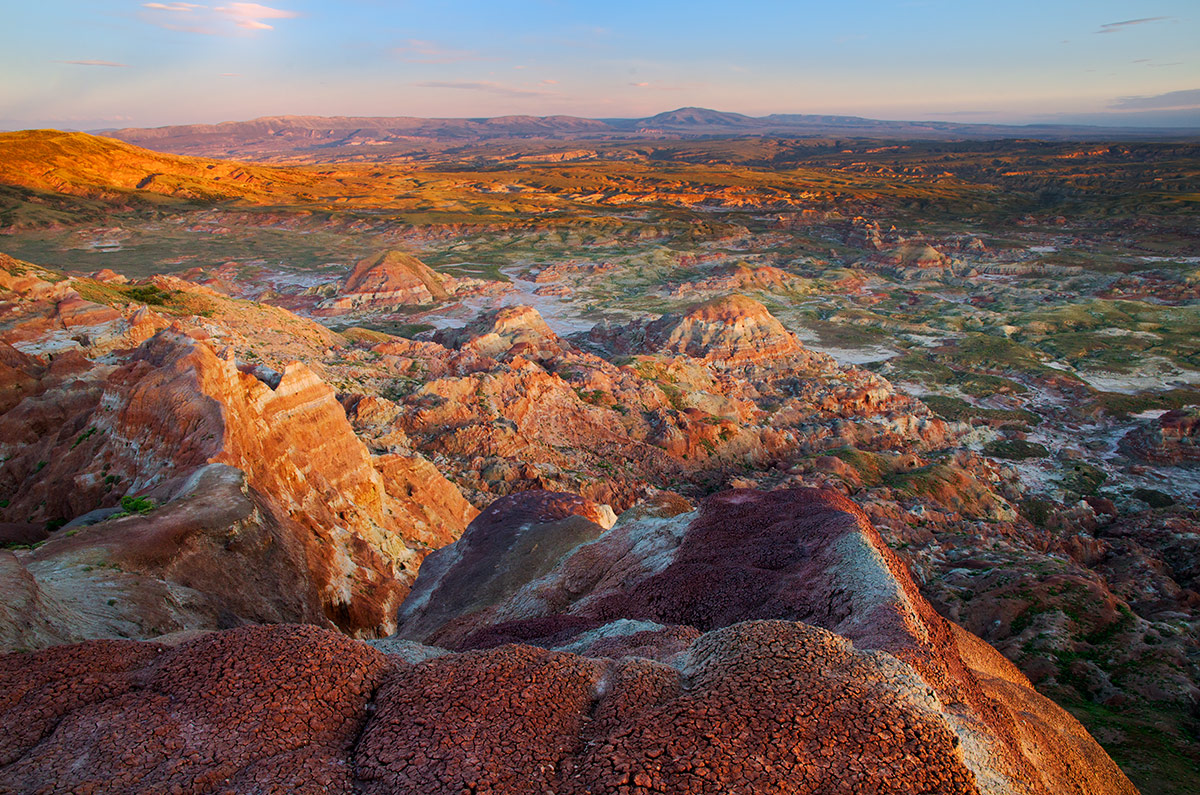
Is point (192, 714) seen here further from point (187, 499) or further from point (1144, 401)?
point (1144, 401)

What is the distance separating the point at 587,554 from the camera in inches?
743

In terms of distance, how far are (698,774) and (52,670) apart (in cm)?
860

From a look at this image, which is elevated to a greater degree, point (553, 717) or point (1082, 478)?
point (553, 717)

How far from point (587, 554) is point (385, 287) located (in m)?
67.8

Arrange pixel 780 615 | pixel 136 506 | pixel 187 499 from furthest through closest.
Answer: pixel 136 506 → pixel 187 499 → pixel 780 615

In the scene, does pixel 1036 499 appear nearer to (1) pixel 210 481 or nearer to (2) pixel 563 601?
(2) pixel 563 601

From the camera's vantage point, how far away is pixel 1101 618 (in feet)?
66.7

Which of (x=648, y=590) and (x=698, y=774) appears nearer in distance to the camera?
(x=698, y=774)

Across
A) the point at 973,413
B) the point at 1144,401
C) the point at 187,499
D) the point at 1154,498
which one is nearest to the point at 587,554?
the point at 187,499

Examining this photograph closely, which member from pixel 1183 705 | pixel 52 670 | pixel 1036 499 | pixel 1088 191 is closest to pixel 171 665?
pixel 52 670

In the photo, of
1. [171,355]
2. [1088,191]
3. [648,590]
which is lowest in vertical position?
[648,590]

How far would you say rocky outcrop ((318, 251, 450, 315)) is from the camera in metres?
76.8

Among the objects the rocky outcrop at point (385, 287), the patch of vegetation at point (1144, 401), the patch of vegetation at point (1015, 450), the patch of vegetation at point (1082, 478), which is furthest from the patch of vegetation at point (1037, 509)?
the rocky outcrop at point (385, 287)

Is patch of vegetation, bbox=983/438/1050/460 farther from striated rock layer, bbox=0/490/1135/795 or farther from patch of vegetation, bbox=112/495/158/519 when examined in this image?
patch of vegetation, bbox=112/495/158/519
